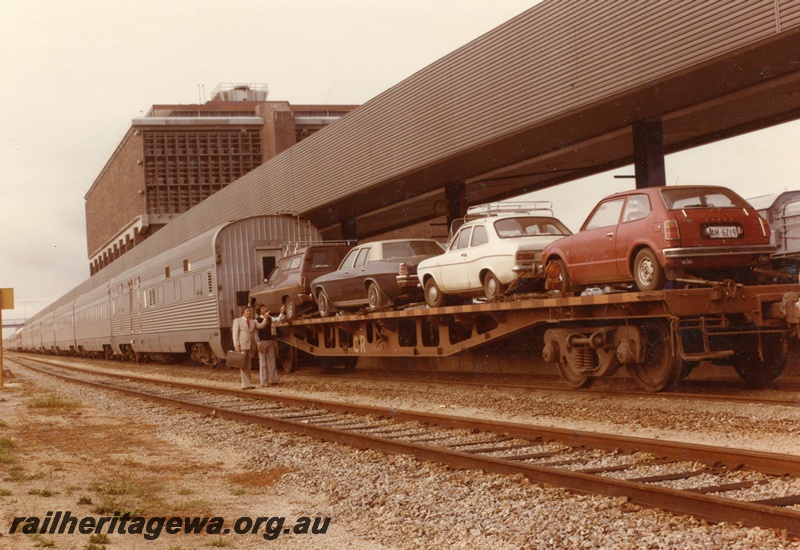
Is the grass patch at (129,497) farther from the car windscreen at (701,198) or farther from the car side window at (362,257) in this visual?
the car side window at (362,257)

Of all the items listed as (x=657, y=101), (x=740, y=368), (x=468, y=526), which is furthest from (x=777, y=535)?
(x=657, y=101)

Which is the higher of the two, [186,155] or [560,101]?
[186,155]

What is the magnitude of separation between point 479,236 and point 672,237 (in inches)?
170

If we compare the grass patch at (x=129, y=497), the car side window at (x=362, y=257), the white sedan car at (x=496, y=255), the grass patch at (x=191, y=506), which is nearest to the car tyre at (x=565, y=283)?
the white sedan car at (x=496, y=255)

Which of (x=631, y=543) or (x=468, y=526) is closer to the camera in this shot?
(x=631, y=543)

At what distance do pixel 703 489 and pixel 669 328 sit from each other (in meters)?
5.51

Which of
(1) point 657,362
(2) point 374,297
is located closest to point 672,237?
(1) point 657,362

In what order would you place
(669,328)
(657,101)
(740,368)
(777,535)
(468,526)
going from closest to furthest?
(777,535)
(468,526)
(669,328)
(740,368)
(657,101)

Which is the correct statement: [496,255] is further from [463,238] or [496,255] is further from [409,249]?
[409,249]

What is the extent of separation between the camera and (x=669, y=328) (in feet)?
37.5

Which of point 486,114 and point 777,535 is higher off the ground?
point 486,114

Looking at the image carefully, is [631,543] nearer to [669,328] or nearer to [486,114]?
[669,328]

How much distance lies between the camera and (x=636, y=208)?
451 inches

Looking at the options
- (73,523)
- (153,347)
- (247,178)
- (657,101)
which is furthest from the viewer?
(247,178)
